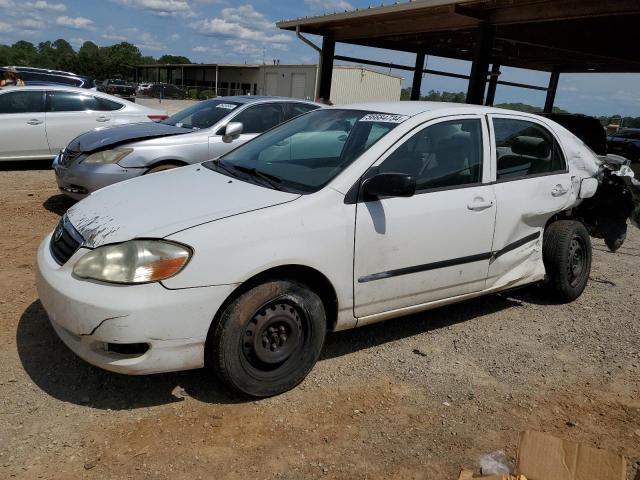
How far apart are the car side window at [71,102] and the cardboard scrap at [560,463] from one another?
8.87 m

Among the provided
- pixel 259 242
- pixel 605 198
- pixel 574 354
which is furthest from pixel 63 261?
pixel 605 198

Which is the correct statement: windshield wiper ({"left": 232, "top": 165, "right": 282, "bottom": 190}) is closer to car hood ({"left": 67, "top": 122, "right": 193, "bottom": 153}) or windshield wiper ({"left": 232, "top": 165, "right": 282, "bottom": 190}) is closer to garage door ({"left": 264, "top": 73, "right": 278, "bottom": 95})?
car hood ({"left": 67, "top": 122, "right": 193, "bottom": 153})

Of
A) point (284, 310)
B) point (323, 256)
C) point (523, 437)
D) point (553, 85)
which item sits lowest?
point (523, 437)

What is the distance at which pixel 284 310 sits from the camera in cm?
300

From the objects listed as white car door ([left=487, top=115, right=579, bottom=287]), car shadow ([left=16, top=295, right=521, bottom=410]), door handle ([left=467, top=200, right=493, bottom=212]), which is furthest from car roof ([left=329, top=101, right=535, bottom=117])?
car shadow ([left=16, top=295, right=521, bottom=410])

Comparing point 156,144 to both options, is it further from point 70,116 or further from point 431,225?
point 431,225

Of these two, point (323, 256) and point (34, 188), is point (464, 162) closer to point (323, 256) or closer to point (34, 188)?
point (323, 256)

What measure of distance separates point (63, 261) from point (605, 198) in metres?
4.86

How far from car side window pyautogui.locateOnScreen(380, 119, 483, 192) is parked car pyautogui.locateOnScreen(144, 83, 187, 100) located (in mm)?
45580

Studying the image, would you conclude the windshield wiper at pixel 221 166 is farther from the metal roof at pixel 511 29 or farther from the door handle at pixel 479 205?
the metal roof at pixel 511 29

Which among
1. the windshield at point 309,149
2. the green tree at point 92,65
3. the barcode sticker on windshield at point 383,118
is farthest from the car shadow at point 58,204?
the green tree at point 92,65

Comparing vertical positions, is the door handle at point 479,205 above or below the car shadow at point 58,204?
above

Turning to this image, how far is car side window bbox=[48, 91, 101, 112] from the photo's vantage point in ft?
29.7

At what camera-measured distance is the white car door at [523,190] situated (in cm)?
399
